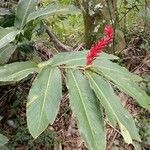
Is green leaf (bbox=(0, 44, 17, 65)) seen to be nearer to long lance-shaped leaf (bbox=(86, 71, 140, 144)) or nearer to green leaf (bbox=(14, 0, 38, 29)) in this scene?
green leaf (bbox=(14, 0, 38, 29))

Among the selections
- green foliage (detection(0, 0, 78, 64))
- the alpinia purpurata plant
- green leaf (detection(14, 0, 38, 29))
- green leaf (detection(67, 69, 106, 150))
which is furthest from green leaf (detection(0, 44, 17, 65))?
green leaf (detection(67, 69, 106, 150))

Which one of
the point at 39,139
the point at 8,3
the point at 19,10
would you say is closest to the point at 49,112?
the point at 19,10

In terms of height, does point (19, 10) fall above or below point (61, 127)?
above

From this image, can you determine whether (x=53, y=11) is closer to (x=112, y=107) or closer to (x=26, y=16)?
(x=26, y=16)

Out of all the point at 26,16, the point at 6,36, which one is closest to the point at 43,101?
the point at 6,36

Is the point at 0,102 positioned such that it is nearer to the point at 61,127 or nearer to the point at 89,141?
the point at 61,127

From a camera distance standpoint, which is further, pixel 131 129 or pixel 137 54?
pixel 137 54

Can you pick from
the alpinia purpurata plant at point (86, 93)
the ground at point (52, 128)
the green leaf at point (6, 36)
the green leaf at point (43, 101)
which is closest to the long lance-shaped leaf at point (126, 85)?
the alpinia purpurata plant at point (86, 93)

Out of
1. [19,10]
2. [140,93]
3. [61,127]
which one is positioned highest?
[19,10]
